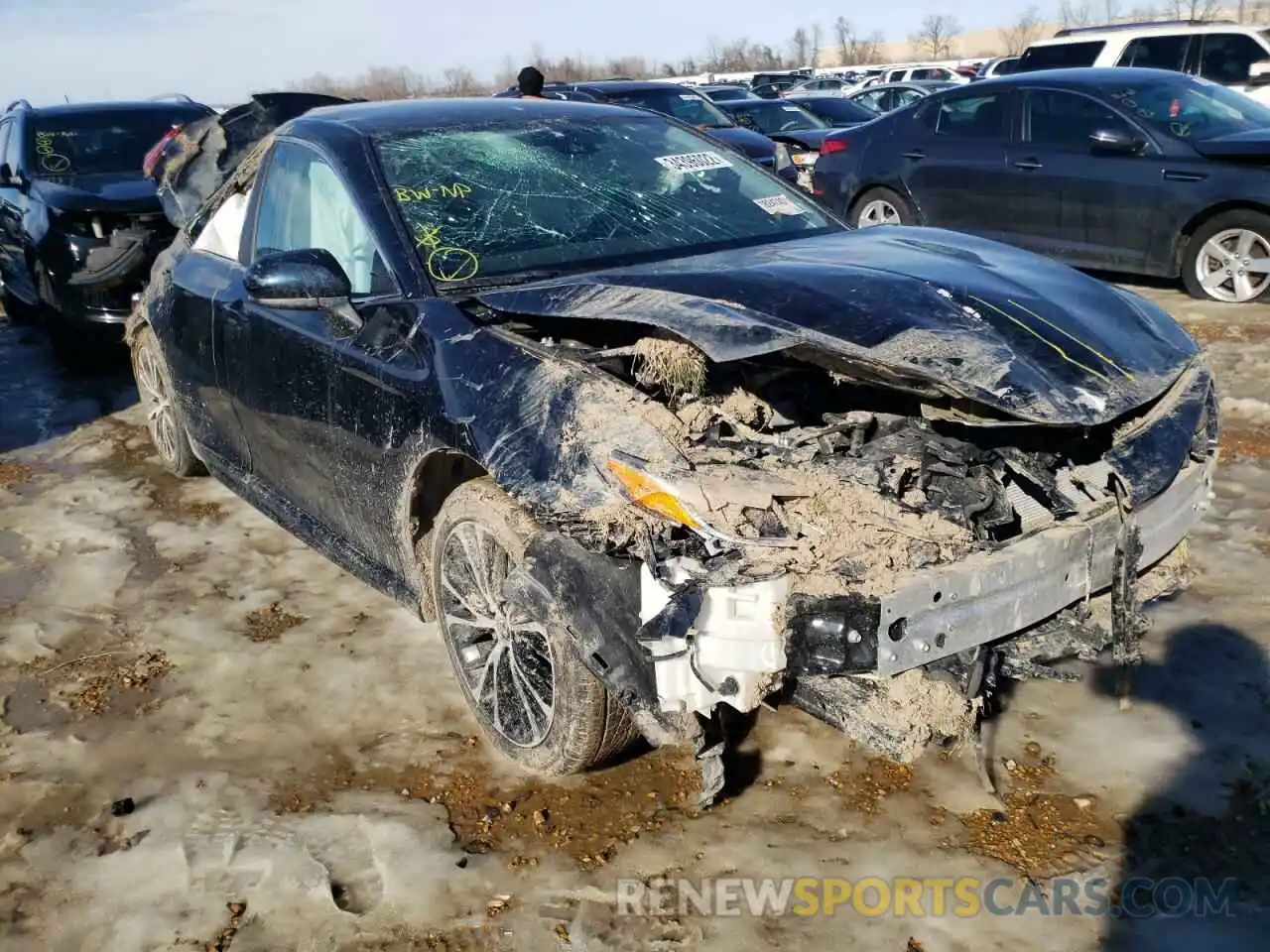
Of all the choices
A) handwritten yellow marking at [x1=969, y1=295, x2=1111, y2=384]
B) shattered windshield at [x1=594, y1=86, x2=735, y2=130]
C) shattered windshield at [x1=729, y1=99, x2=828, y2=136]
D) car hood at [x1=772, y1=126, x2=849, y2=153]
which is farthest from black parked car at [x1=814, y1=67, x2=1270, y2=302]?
handwritten yellow marking at [x1=969, y1=295, x2=1111, y2=384]

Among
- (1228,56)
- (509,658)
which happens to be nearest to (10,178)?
(509,658)

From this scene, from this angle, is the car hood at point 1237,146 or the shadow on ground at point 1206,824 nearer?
the shadow on ground at point 1206,824

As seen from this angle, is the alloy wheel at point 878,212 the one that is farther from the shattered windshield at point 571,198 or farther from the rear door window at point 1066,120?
the shattered windshield at point 571,198

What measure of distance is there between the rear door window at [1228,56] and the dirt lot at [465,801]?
→ 32.9 feet

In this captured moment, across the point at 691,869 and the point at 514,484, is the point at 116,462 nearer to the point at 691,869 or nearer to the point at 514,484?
the point at 514,484

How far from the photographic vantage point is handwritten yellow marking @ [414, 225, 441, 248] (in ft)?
11.2

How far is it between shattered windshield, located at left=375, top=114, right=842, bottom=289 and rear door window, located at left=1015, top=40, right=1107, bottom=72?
994 cm

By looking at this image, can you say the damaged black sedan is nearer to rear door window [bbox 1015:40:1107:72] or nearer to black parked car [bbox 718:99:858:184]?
rear door window [bbox 1015:40:1107:72]

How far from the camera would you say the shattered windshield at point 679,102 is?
41.4ft

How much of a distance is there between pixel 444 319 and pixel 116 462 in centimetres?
372

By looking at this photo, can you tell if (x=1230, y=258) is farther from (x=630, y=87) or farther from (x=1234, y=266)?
(x=630, y=87)

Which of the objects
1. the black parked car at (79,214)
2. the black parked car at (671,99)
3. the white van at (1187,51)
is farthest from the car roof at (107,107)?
the white van at (1187,51)

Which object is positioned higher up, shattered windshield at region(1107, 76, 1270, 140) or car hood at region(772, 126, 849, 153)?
shattered windshield at region(1107, 76, 1270, 140)

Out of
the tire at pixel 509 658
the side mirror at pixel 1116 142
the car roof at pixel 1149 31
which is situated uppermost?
the car roof at pixel 1149 31
